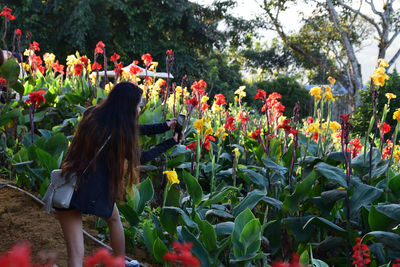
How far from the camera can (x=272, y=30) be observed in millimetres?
18453

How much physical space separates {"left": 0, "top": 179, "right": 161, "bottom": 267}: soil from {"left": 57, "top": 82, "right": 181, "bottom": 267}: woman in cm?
24

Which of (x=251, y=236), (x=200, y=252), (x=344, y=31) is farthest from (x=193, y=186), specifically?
(x=344, y=31)

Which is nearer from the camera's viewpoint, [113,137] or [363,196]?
[113,137]

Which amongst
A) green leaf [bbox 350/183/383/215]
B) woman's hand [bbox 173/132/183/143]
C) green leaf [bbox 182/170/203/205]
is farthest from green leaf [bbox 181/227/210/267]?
green leaf [bbox 350/183/383/215]

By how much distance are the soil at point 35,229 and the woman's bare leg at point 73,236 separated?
7.7 inches

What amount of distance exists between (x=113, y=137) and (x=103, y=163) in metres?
0.14

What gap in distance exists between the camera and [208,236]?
6.74 ft

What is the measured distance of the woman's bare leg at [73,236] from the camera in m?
2.08

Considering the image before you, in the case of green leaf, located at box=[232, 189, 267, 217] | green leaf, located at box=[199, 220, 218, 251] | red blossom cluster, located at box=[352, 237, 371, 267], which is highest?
red blossom cluster, located at box=[352, 237, 371, 267]

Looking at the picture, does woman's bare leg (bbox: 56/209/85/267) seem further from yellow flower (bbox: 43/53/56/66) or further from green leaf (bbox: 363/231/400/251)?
yellow flower (bbox: 43/53/56/66)

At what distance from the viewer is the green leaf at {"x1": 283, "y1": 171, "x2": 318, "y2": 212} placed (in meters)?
2.36

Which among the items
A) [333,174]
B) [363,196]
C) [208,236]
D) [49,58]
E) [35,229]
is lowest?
[35,229]

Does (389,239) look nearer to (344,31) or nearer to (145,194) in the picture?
(145,194)

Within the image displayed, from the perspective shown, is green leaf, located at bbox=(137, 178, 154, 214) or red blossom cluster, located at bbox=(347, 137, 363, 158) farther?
red blossom cluster, located at bbox=(347, 137, 363, 158)
